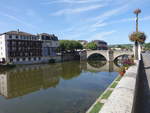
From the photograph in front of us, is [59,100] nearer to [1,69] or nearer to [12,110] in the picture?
[12,110]

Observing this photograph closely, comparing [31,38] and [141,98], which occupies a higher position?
[31,38]

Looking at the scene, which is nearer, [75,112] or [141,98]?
[141,98]

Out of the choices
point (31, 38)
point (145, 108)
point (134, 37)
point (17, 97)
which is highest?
point (31, 38)

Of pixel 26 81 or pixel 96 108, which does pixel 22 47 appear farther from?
pixel 96 108

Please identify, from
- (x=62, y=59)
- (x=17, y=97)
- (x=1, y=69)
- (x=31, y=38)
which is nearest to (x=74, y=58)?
(x=62, y=59)

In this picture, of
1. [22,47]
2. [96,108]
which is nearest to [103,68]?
[22,47]

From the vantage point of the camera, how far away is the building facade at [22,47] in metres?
44.4

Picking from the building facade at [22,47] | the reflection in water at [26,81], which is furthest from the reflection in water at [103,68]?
the building facade at [22,47]

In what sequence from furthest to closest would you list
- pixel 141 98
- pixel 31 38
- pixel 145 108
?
pixel 31 38 < pixel 141 98 < pixel 145 108

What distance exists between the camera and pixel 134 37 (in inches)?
895

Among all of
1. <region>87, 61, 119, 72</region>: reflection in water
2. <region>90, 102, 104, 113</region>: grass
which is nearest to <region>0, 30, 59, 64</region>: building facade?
<region>87, 61, 119, 72</region>: reflection in water

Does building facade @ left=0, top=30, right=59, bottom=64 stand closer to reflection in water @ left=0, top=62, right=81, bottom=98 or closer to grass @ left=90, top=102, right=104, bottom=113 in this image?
reflection in water @ left=0, top=62, right=81, bottom=98

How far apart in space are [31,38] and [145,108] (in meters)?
47.9

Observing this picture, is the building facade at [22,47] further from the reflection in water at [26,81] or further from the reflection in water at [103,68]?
the reflection in water at [103,68]
